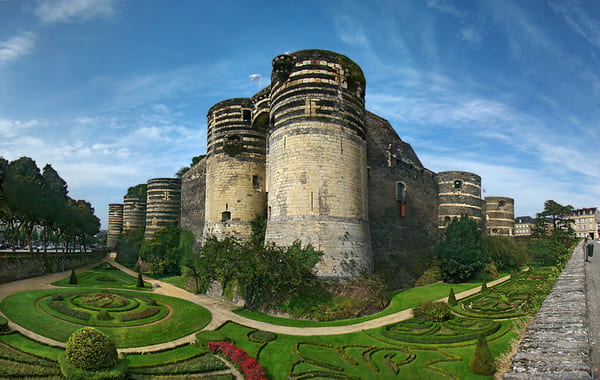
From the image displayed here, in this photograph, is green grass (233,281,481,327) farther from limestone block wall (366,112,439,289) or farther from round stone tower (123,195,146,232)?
round stone tower (123,195,146,232)

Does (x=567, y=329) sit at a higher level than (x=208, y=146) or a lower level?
lower

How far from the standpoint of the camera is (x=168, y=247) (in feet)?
124

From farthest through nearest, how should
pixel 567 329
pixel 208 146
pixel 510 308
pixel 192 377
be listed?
pixel 208 146 < pixel 510 308 < pixel 192 377 < pixel 567 329

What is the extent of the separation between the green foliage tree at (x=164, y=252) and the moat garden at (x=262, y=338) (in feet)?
53.1

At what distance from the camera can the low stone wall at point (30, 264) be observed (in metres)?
25.6

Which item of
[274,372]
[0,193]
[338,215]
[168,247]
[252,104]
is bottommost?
[274,372]

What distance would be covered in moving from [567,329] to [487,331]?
994 cm

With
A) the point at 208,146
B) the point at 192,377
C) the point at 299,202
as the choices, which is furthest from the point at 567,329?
the point at 208,146

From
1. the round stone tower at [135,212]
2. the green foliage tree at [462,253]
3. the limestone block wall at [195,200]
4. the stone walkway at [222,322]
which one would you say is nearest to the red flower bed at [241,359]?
the stone walkway at [222,322]

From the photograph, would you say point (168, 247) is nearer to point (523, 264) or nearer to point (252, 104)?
point (252, 104)

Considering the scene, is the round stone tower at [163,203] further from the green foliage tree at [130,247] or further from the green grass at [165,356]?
the green grass at [165,356]

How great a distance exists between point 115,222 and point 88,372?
62.9m

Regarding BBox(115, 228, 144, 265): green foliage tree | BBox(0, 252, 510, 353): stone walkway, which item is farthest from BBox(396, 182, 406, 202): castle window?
BBox(115, 228, 144, 265): green foliage tree

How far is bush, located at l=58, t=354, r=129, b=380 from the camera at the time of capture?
9.91m
